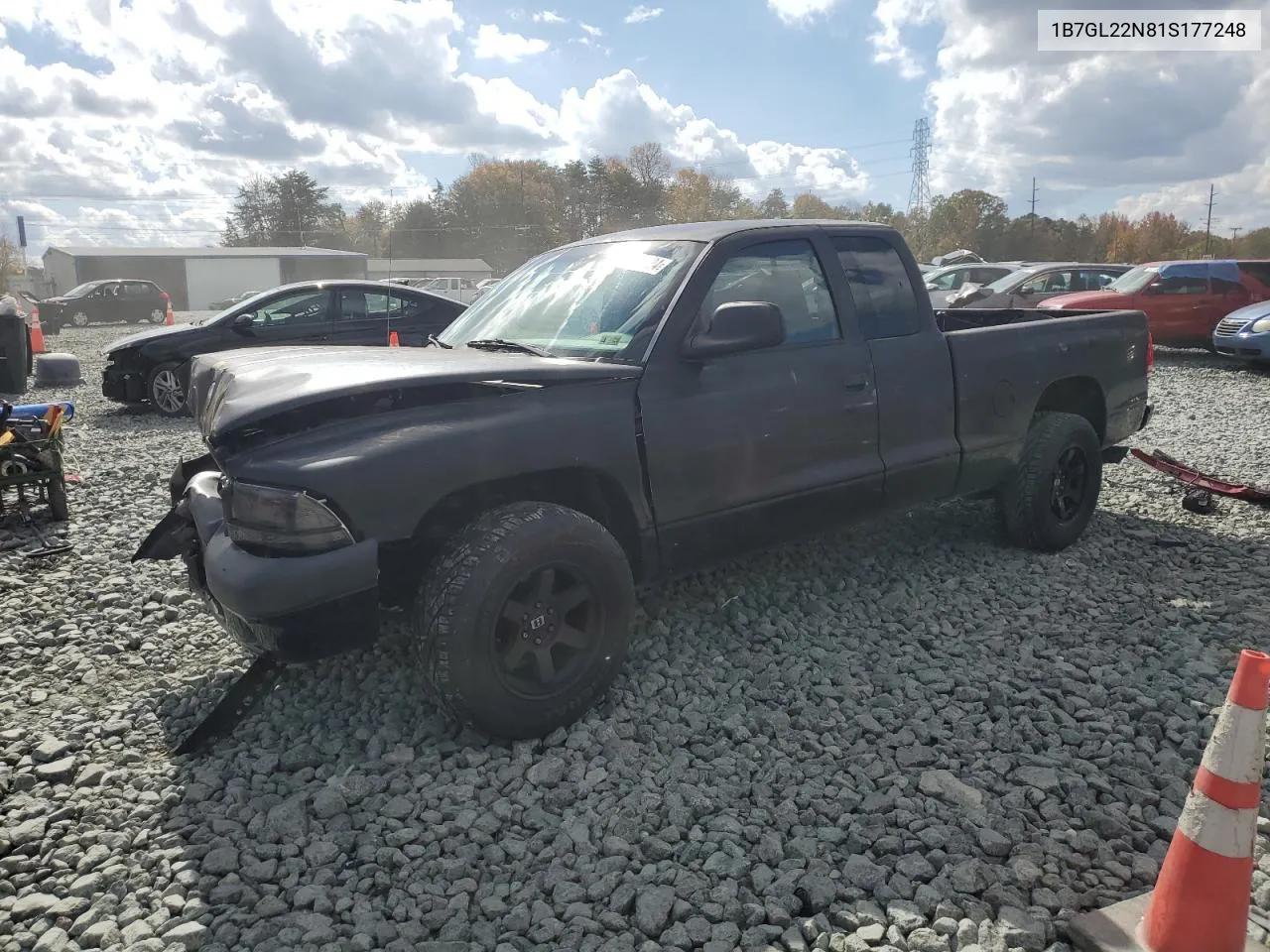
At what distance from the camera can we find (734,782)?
2938mm

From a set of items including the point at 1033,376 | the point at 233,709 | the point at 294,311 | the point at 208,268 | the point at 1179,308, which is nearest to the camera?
the point at 233,709

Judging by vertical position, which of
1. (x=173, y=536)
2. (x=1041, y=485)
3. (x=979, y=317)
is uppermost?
(x=979, y=317)

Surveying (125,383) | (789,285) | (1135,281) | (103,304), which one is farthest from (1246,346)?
(103,304)

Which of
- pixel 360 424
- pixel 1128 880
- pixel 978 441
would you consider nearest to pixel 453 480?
pixel 360 424

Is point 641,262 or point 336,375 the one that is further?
point 641,262

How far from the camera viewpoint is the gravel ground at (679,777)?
238 cm

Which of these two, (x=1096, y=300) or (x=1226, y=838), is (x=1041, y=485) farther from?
(x=1096, y=300)

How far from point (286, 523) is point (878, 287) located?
295 centimetres

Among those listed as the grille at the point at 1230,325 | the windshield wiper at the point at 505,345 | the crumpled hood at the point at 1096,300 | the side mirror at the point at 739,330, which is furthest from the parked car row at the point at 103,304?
the side mirror at the point at 739,330

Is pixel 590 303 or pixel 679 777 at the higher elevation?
pixel 590 303

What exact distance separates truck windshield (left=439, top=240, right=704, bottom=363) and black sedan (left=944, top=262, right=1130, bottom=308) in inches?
519

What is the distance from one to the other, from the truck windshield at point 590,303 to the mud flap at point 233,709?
1.64 metres

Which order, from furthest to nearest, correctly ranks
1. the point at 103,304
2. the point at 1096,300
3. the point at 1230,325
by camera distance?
1. the point at 103,304
2. the point at 1096,300
3. the point at 1230,325

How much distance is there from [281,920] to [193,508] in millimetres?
1528
